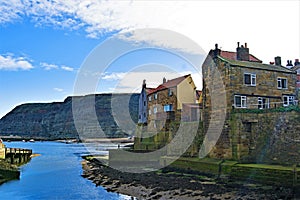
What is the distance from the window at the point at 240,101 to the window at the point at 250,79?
1337mm

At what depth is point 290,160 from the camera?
894 inches

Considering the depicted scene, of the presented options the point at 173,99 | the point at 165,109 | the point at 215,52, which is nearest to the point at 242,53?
the point at 215,52

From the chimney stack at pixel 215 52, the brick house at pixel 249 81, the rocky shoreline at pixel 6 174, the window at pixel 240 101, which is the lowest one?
the rocky shoreline at pixel 6 174

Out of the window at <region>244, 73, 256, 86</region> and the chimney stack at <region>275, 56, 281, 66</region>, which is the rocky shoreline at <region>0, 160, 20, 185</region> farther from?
the chimney stack at <region>275, 56, 281, 66</region>

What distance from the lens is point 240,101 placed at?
27.3 metres

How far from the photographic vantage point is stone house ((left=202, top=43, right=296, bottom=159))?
83.2ft

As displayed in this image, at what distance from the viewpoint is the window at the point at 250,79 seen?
91.0 ft

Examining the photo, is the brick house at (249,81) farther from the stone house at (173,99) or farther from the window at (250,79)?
the stone house at (173,99)

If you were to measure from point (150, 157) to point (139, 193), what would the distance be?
50.6ft

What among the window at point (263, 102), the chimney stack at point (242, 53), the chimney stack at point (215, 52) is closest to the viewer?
the window at point (263, 102)

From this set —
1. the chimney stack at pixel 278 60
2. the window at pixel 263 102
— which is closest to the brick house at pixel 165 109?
the window at pixel 263 102

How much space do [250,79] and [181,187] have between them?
1121 centimetres

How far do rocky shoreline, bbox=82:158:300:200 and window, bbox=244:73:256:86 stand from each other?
8.51m

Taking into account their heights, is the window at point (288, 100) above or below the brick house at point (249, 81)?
below
